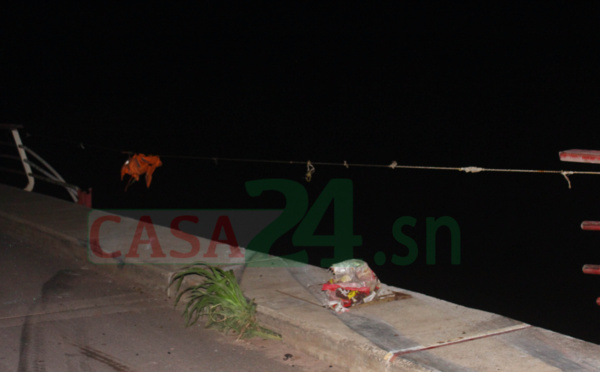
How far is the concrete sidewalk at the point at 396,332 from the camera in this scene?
4133 millimetres

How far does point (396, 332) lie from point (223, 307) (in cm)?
145

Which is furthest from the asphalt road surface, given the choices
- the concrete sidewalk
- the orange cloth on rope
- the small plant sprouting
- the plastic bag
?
the orange cloth on rope

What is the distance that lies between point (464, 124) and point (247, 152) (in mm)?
9321

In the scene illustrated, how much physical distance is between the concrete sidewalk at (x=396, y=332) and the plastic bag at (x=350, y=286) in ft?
0.25

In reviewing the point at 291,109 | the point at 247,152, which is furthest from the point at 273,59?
the point at 247,152

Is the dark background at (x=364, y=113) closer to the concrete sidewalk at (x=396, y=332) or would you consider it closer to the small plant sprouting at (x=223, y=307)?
the concrete sidewalk at (x=396, y=332)

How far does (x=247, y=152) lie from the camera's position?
29.0 m

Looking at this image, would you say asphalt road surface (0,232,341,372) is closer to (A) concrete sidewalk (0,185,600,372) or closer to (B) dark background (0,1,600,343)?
(A) concrete sidewalk (0,185,600,372)

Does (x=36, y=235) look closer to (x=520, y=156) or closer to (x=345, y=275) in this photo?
(x=345, y=275)

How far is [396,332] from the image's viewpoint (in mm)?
4637

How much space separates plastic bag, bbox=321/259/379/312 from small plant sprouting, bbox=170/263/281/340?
0.53 meters

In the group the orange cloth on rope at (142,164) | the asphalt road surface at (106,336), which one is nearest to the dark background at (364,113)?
the orange cloth on rope at (142,164)

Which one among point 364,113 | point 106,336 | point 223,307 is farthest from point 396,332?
point 364,113

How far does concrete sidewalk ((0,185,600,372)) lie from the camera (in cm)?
413
